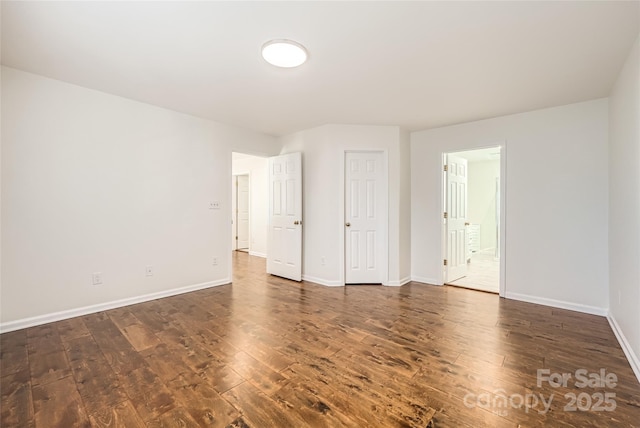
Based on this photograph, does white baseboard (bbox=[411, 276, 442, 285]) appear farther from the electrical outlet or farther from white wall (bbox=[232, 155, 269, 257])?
the electrical outlet

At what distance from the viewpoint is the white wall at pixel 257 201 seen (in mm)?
6746

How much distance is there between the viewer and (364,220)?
4.24m

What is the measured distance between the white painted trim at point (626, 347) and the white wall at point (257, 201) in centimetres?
573

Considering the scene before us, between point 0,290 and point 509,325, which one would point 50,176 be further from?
point 509,325

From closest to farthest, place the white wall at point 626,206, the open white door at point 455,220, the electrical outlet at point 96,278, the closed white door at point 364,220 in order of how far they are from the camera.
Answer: the white wall at point 626,206
the electrical outlet at point 96,278
the closed white door at point 364,220
the open white door at point 455,220

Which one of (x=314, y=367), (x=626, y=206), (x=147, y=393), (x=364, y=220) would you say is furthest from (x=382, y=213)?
(x=147, y=393)

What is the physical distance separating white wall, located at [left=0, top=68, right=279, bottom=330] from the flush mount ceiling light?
2.06 m

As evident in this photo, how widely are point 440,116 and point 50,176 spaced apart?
441 centimetres

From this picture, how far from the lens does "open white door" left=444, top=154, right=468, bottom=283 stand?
4.34 meters

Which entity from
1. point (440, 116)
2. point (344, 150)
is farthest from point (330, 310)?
point (440, 116)

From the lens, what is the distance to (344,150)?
414 centimetres

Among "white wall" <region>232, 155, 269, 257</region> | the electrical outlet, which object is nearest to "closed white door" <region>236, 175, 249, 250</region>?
"white wall" <region>232, 155, 269, 257</region>

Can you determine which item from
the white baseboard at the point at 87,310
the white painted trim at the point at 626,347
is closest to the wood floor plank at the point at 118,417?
the white baseboard at the point at 87,310

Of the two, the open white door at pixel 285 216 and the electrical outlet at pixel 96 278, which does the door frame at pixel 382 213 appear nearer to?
the open white door at pixel 285 216
